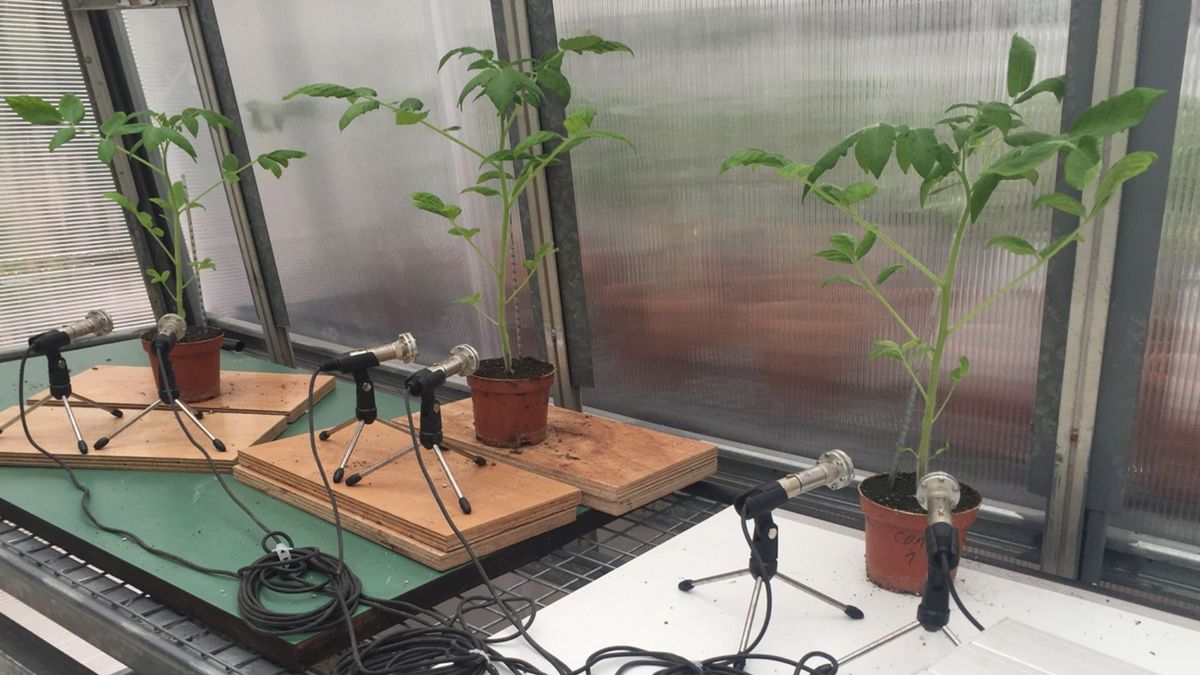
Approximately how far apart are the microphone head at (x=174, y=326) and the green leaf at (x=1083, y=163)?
184 centimetres

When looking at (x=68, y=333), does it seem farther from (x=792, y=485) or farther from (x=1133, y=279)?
(x=1133, y=279)

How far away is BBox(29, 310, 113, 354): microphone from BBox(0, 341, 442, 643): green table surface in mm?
228

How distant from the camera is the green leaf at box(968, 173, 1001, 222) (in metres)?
0.97

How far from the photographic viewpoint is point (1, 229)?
277cm

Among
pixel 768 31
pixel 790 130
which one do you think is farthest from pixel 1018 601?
pixel 768 31

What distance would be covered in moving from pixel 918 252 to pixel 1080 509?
476mm

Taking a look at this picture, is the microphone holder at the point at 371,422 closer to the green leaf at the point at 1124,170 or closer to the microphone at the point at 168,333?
the microphone at the point at 168,333

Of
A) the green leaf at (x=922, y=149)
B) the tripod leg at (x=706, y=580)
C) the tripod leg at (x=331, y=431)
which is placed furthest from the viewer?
the tripod leg at (x=331, y=431)

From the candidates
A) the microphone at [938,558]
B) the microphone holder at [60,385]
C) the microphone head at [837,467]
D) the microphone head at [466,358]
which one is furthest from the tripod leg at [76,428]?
the microphone at [938,558]

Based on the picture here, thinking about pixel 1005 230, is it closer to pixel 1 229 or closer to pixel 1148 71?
pixel 1148 71

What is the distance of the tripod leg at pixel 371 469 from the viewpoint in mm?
1555

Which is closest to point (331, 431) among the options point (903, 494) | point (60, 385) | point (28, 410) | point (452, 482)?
point (452, 482)

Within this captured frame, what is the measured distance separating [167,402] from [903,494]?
5.39 ft

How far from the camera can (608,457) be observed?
1647 millimetres
